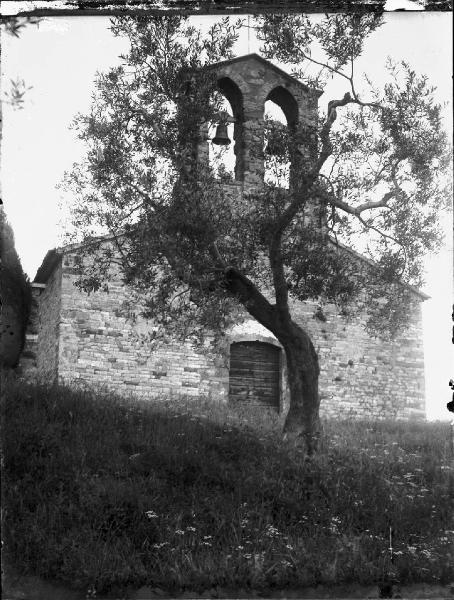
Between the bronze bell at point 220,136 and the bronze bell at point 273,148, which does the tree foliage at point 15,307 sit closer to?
the bronze bell at point 220,136

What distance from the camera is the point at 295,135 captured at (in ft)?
33.4

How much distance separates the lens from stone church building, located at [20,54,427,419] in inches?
597

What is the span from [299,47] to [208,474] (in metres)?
6.07

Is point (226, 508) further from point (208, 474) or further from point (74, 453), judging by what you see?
point (74, 453)

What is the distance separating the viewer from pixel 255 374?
54.1 ft

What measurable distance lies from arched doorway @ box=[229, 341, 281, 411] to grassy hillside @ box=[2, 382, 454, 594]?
14.1 ft

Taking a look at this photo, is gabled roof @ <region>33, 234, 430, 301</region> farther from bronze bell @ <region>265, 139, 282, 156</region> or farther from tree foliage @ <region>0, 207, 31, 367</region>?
bronze bell @ <region>265, 139, 282, 156</region>

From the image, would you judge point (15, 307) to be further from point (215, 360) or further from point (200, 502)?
point (200, 502)

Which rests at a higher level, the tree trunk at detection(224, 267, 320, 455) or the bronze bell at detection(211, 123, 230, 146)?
the bronze bell at detection(211, 123, 230, 146)

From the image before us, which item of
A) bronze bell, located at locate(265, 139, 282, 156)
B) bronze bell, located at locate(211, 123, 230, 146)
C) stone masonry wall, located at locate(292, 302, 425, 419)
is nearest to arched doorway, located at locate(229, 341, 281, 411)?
stone masonry wall, located at locate(292, 302, 425, 419)

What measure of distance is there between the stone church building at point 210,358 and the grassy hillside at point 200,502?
3.21m

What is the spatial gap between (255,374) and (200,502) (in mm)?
8212

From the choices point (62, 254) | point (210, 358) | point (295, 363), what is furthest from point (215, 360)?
point (295, 363)

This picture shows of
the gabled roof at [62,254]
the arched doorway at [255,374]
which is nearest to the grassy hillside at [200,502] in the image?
the gabled roof at [62,254]
